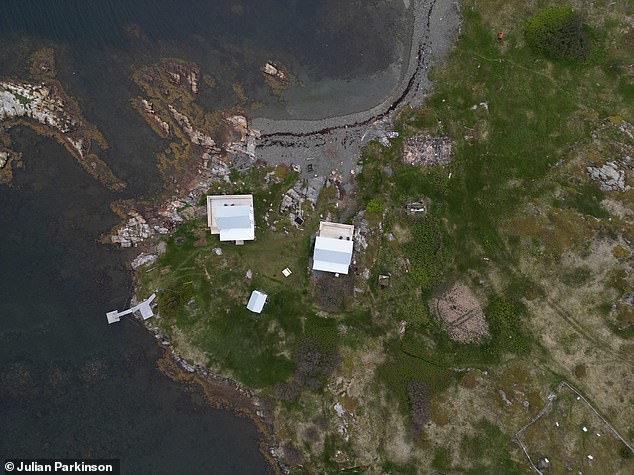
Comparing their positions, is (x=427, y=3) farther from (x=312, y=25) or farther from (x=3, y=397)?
(x=3, y=397)

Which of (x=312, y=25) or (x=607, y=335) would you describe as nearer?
(x=607, y=335)

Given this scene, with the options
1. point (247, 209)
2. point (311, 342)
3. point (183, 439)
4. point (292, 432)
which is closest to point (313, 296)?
point (311, 342)

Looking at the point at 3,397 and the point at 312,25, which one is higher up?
the point at 312,25

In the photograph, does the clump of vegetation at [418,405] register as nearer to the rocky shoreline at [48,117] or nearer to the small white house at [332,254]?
the small white house at [332,254]

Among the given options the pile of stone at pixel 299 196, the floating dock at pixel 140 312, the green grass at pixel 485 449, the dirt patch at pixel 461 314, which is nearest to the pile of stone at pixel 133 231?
the floating dock at pixel 140 312

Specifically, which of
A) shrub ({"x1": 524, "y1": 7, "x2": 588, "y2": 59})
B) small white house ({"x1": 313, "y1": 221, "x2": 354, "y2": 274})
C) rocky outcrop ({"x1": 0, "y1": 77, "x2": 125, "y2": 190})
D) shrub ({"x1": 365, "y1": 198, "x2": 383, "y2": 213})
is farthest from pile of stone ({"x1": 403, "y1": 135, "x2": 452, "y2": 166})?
rocky outcrop ({"x1": 0, "y1": 77, "x2": 125, "y2": 190})

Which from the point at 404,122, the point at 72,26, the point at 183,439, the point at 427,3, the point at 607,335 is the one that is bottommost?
the point at 183,439

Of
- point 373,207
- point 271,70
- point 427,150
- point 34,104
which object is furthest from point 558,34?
point 34,104
